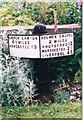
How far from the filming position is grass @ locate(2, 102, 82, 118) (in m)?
1.98

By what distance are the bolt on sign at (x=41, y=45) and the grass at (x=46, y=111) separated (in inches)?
12.8

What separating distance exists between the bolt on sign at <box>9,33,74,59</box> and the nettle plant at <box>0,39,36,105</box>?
55 mm

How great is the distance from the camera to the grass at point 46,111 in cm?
198

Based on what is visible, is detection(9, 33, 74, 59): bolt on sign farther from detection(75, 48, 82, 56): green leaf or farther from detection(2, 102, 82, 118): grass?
detection(2, 102, 82, 118): grass

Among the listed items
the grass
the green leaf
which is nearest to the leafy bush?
the green leaf

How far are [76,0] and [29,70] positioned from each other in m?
0.52

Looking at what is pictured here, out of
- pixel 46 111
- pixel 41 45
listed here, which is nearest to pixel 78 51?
pixel 41 45

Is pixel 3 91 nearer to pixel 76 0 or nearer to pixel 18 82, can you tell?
pixel 18 82

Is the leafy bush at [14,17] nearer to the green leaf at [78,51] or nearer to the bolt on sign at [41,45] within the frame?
the bolt on sign at [41,45]

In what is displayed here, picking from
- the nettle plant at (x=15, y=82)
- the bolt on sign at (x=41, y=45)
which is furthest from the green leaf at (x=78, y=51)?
the nettle plant at (x=15, y=82)

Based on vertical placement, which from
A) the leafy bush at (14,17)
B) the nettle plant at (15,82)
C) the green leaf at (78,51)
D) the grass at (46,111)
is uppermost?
the leafy bush at (14,17)

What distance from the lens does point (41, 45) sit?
1.91 m

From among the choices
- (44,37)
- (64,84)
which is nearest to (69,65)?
(64,84)

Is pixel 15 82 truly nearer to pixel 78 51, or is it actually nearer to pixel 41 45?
pixel 41 45
